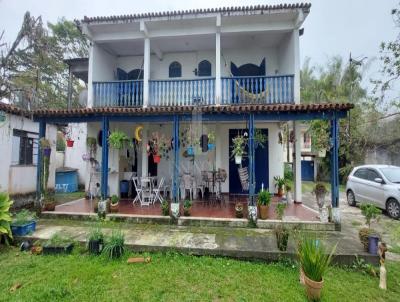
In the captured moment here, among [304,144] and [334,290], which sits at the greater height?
[304,144]

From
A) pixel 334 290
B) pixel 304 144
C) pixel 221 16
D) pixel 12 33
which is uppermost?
pixel 221 16

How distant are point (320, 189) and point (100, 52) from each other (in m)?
9.05

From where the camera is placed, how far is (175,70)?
1002 centimetres

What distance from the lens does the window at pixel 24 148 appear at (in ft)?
27.0

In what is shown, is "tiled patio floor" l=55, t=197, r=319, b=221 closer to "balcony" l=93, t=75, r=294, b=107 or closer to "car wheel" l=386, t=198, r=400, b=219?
"car wheel" l=386, t=198, r=400, b=219

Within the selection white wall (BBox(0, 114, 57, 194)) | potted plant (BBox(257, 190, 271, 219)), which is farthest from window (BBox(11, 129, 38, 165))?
potted plant (BBox(257, 190, 271, 219))

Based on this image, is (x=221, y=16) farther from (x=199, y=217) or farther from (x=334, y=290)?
(x=334, y=290)

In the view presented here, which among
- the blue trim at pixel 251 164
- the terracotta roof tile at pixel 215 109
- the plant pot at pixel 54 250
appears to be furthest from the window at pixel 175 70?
the plant pot at pixel 54 250

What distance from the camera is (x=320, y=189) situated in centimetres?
615

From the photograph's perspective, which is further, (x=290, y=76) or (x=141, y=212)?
(x=290, y=76)

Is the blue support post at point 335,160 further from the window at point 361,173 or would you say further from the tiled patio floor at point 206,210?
the window at point 361,173

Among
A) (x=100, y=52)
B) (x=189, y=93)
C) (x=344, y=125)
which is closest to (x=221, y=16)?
(x=189, y=93)

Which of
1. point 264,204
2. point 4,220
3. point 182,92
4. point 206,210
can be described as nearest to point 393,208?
point 264,204

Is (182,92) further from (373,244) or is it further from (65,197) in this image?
(373,244)
